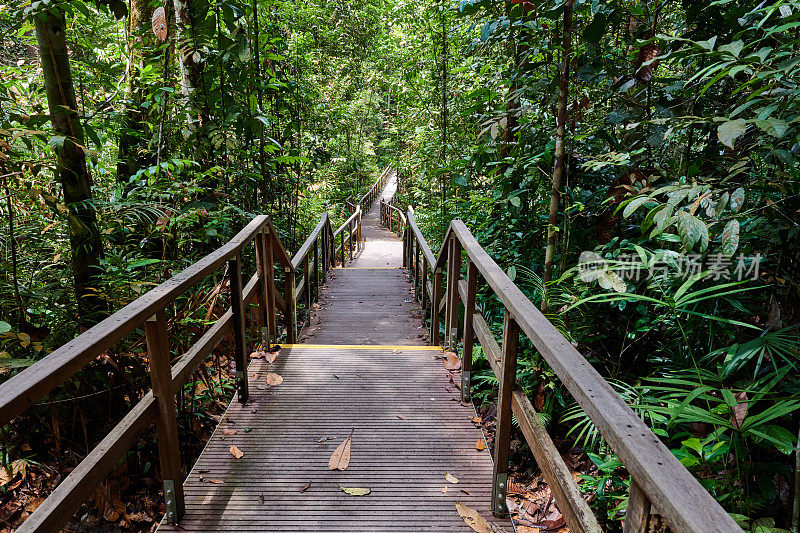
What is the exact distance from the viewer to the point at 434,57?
8266 mm

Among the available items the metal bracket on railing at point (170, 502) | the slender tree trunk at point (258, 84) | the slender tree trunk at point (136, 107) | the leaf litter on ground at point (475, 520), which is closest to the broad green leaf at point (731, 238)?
the leaf litter on ground at point (475, 520)

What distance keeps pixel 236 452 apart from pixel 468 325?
152 centimetres

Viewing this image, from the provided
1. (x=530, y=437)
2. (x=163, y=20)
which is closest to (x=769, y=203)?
(x=530, y=437)

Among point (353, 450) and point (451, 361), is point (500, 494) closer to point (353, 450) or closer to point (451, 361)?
point (353, 450)

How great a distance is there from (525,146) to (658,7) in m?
1.45

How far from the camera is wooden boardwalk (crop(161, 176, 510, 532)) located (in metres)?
2.13

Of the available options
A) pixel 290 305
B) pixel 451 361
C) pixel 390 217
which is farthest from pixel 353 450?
pixel 390 217

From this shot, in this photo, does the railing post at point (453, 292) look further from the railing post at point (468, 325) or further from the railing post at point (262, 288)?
the railing post at point (262, 288)

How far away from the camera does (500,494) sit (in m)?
2.11

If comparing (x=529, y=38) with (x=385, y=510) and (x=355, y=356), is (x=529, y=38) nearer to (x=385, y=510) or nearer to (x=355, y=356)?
(x=355, y=356)

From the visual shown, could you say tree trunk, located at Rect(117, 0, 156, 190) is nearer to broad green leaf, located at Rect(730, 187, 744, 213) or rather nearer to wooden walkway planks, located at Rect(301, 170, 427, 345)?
wooden walkway planks, located at Rect(301, 170, 427, 345)

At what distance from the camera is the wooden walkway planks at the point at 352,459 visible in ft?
6.97

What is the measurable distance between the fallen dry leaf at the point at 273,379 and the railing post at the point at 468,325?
1279 mm

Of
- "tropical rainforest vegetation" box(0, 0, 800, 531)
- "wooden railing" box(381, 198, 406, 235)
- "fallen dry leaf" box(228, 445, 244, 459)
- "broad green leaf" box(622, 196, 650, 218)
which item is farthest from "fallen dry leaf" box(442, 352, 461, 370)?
"wooden railing" box(381, 198, 406, 235)
